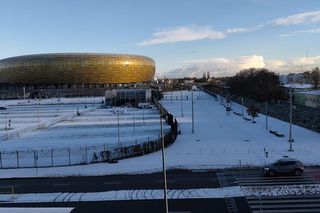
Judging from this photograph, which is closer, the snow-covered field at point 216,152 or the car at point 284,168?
the car at point 284,168

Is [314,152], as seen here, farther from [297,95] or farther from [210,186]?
[297,95]

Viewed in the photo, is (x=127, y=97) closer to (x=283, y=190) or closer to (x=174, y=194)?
(x=174, y=194)

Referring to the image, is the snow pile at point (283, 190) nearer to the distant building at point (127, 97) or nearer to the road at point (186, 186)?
the road at point (186, 186)

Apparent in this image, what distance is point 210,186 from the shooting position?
96.1ft

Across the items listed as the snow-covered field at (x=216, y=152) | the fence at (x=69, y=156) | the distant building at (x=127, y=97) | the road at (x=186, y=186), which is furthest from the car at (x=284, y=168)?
the distant building at (x=127, y=97)

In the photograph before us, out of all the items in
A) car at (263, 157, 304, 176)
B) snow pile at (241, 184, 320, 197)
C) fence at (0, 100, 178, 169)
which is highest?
car at (263, 157, 304, 176)

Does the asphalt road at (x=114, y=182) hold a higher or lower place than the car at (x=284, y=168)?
lower

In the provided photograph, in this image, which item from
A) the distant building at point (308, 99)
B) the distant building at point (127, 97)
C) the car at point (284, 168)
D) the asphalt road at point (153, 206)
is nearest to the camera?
the asphalt road at point (153, 206)

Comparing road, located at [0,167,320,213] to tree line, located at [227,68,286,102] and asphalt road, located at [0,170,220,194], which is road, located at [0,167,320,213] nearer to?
asphalt road, located at [0,170,220,194]

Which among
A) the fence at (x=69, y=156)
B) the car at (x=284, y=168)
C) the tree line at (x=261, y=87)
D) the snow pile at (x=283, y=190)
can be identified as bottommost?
the fence at (x=69, y=156)

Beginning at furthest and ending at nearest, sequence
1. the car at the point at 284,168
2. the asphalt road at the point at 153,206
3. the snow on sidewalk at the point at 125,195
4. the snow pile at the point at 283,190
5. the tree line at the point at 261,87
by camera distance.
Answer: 1. the tree line at the point at 261,87
2. the car at the point at 284,168
3. the snow on sidewalk at the point at 125,195
4. the snow pile at the point at 283,190
5. the asphalt road at the point at 153,206

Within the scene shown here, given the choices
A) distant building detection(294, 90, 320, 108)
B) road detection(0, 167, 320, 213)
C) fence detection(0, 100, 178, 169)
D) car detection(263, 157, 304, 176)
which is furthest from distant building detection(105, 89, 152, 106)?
car detection(263, 157, 304, 176)

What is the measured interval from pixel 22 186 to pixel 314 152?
25.7 metres

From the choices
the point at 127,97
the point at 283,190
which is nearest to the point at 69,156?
the point at 283,190
